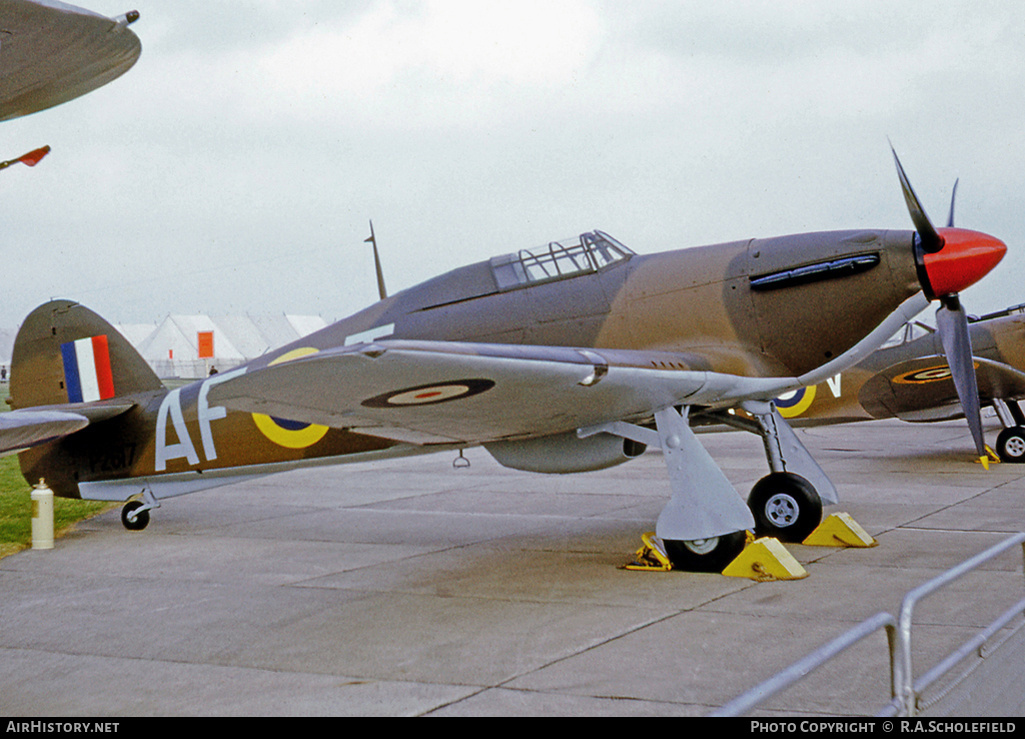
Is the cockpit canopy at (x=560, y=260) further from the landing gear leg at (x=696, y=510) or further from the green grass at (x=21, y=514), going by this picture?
the green grass at (x=21, y=514)

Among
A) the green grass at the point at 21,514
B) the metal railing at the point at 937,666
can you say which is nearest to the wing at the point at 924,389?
the metal railing at the point at 937,666

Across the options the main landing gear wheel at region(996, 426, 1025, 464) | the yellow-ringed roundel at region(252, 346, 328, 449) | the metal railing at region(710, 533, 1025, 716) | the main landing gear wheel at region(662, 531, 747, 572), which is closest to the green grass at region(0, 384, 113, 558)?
the yellow-ringed roundel at region(252, 346, 328, 449)

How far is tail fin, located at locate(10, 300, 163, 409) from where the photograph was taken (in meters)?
8.83

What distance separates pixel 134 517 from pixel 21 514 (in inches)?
90.0

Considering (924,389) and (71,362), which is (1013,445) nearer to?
(924,389)

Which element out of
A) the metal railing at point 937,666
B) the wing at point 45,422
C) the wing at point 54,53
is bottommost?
the metal railing at point 937,666

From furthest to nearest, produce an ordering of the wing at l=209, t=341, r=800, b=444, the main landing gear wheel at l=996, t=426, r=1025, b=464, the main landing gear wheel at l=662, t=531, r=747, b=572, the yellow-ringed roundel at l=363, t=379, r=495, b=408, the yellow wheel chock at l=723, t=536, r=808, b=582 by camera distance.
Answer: the main landing gear wheel at l=996, t=426, r=1025, b=464, the main landing gear wheel at l=662, t=531, r=747, b=572, the yellow wheel chock at l=723, t=536, r=808, b=582, the yellow-ringed roundel at l=363, t=379, r=495, b=408, the wing at l=209, t=341, r=800, b=444

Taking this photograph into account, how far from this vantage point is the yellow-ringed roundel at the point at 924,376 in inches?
492

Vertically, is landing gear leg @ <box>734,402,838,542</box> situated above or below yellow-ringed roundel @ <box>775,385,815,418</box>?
above

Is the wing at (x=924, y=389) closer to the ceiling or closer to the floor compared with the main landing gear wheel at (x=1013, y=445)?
closer to the ceiling

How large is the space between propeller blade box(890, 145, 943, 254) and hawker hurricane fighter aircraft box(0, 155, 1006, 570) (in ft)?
0.04

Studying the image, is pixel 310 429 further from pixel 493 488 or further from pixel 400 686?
pixel 493 488

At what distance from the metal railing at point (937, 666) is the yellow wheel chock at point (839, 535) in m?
3.41

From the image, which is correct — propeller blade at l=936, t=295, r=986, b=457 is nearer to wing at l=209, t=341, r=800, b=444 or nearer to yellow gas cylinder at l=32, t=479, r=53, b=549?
wing at l=209, t=341, r=800, b=444
